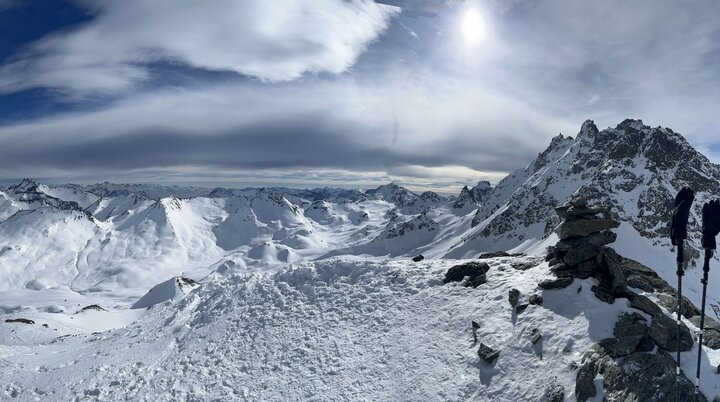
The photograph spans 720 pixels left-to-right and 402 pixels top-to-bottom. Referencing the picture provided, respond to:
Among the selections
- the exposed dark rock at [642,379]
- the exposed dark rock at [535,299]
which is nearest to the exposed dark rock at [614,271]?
the exposed dark rock at [535,299]

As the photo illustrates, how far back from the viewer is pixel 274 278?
113 feet

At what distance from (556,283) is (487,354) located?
18.9 ft

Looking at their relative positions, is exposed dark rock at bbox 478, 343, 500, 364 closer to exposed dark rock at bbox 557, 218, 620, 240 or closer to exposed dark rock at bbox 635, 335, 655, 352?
exposed dark rock at bbox 635, 335, 655, 352

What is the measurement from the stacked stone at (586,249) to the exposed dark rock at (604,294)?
1.4 inches

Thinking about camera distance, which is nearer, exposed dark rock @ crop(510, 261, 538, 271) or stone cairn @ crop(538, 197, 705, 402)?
stone cairn @ crop(538, 197, 705, 402)

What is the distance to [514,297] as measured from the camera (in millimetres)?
23234

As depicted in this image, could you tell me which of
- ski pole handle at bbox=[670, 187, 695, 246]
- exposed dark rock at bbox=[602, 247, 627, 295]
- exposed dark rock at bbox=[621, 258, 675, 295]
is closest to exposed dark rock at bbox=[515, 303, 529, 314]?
exposed dark rock at bbox=[602, 247, 627, 295]

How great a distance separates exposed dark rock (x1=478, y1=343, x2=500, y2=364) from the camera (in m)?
20.1

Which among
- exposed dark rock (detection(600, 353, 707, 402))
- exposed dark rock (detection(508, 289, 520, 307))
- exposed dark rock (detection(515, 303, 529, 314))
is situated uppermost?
exposed dark rock (detection(508, 289, 520, 307))

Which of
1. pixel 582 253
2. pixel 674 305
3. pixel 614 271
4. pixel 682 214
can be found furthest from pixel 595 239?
pixel 682 214

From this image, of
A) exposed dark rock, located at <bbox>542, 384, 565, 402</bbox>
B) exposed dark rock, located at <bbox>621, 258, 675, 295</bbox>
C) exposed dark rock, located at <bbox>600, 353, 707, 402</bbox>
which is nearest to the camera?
exposed dark rock, located at <bbox>600, 353, 707, 402</bbox>

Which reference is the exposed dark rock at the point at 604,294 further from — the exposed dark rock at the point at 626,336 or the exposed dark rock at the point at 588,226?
the exposed dark rock at the point at 588,226

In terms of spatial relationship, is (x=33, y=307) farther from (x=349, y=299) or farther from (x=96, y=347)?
(x=349, y=299)

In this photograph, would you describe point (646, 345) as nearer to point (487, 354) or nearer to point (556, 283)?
point (556, 283)
